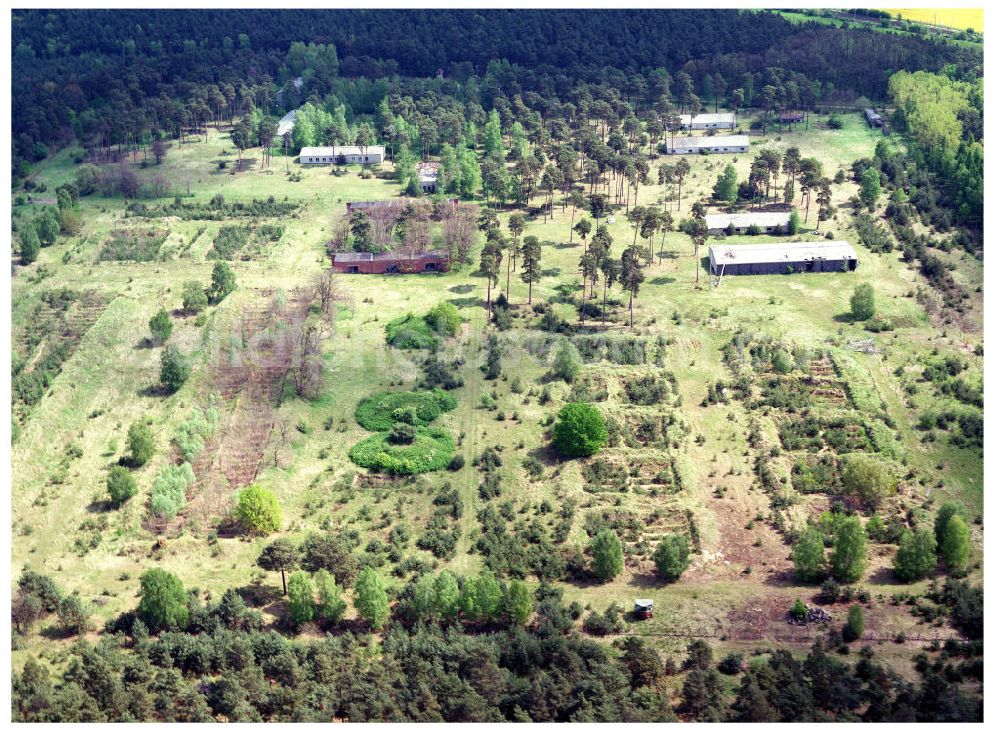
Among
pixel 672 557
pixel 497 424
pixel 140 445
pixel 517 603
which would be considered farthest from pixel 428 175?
pixel 517 603

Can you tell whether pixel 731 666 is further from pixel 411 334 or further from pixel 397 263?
pixel 397 263

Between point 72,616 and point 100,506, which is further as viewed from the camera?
point 100,506

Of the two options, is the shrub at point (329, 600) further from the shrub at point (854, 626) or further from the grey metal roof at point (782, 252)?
the grey metal roof at point (782, 252)

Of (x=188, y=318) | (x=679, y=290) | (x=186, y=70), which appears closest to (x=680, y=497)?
(x=679, y=290)

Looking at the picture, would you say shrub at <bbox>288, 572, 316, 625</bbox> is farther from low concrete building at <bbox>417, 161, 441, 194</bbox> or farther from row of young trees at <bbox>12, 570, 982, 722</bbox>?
low concrete building at <bbox>417, 161, 441, 194</bbox>

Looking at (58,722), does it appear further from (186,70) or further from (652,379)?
(186,70)

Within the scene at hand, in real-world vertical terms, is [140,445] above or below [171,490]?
above

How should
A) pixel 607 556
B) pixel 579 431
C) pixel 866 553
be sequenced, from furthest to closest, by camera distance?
pixel 579 431 → pixel 866 553 → pixel 607 556
